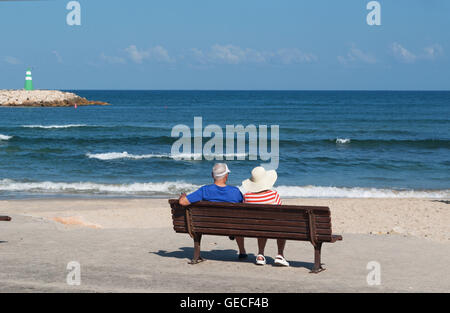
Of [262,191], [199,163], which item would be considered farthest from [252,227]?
[199,163]

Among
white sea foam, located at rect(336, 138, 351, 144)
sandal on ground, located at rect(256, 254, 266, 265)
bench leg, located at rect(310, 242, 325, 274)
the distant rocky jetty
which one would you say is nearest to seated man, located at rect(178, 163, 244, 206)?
sandal on ground, located at rect(256, 254, 266, 265)

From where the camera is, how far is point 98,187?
20.2 metres

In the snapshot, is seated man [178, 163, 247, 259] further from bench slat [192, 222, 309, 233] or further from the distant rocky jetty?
the distant rocky jetty

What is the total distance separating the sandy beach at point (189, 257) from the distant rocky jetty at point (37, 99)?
75.3 meters

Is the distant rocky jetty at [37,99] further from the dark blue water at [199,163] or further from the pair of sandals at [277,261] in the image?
the pair of sandals at [277,261]

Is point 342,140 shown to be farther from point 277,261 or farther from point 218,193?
point 218,193

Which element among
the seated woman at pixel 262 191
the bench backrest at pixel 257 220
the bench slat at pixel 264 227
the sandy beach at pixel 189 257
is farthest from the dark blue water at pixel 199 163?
the bench slat at pixel 264 227

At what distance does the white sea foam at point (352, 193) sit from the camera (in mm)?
18859

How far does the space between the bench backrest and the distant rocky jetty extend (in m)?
80.7

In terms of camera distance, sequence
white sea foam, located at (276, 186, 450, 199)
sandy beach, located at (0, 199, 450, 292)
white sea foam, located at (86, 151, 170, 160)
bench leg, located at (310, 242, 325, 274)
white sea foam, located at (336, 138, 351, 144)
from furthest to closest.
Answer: white sea foam, located at (336, 138, 351, 144)
white sea foam, located at (86, 151, 170, 160)
white sea foam, located at (276, 186, 450, 199)
bench leg, located at (310, 242, 325, 274)
sandy beach, located at (0, 199, 450, 292)

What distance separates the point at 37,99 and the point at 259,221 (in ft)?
270

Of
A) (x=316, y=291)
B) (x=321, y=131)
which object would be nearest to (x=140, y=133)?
(x=321, y=131)

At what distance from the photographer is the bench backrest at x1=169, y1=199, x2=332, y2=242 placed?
692 centimetres
